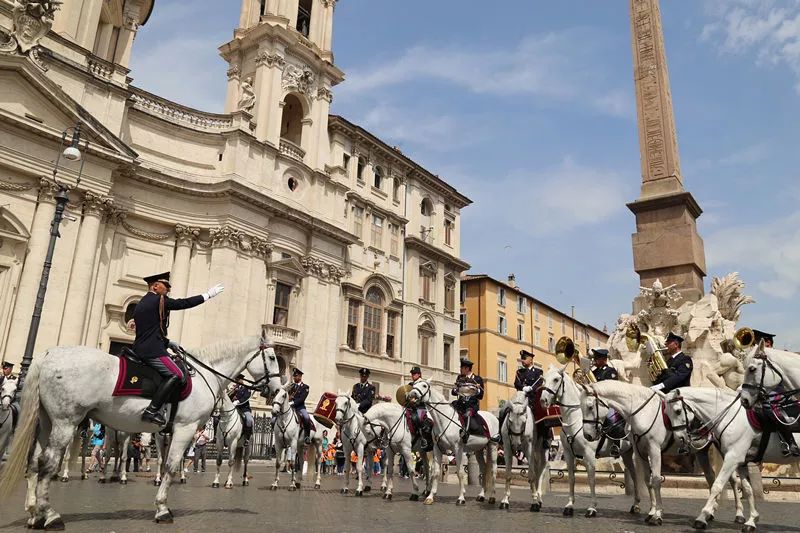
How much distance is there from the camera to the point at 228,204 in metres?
29.3

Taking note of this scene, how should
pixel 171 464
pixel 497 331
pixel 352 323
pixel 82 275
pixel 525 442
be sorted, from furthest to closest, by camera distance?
pixel 497 331, pixel 352 323, pixel 82 275, pixel 525 442, pixel 171 464

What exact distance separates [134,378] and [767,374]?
8.29m

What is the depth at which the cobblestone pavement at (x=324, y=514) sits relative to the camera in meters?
7.18

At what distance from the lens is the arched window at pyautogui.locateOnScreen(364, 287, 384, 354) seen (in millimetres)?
36844

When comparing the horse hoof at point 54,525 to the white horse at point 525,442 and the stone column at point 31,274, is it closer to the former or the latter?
the white horse at point 525,442

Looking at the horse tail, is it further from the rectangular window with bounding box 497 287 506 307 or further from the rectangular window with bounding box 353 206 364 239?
the rectangular window with bounding box 497 287 506 307

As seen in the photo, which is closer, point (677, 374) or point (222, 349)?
point (222, 349)

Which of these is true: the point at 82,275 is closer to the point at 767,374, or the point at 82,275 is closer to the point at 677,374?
the point at 677,374

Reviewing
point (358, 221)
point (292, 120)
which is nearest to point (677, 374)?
point (358, 221)

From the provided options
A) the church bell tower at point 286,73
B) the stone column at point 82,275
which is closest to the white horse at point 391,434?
the stone column at point 82,275

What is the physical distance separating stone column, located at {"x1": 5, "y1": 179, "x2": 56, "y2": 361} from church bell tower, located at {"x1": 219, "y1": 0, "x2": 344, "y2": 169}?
1136 cm

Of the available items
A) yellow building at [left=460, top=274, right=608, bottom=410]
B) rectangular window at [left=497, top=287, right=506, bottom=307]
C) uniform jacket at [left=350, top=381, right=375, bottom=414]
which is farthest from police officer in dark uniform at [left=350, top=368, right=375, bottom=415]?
rectangular window at [left=497, top=287, right=506, bottom=307]

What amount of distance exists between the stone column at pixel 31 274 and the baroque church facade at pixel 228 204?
54 millimetres

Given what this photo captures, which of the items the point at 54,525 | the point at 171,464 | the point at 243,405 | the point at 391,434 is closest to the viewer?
the point at 54,525
